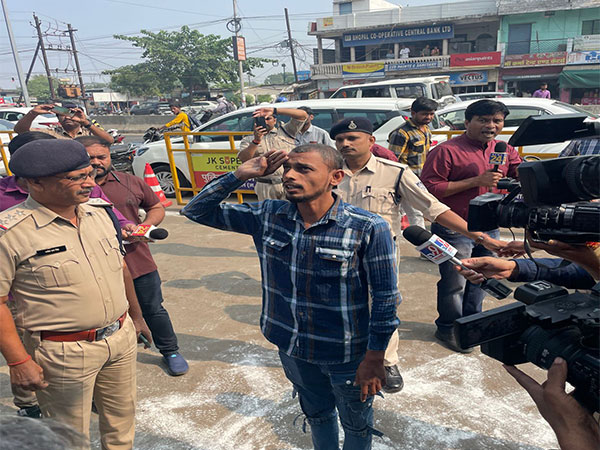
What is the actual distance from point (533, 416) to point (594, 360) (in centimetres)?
188

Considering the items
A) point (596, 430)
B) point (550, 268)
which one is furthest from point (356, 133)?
point (596, 430)

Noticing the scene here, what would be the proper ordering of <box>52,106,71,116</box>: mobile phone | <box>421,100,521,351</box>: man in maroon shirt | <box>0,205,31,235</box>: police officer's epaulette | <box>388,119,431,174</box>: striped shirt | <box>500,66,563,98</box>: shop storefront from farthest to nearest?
<box>500,66,563,98</box>: shop storefront, <box>388,119,431,174</box>: striped shirt, <box>52,106,71,116</box>: mobile phone, <box>421,100,521,351</box>: man in maroon shirt, <box>0,205,31,235</box>: police officer's epaulette

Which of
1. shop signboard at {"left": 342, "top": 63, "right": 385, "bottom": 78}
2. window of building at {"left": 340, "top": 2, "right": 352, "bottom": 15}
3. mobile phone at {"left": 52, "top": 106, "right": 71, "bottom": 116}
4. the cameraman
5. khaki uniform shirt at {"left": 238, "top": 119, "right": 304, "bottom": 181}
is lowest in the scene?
the cameraman

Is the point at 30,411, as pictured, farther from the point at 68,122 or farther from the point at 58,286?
the point at 68,122

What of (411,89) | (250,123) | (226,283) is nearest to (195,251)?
(226,283)

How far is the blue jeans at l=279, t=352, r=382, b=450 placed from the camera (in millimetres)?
1972

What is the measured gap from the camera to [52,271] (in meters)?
1.88

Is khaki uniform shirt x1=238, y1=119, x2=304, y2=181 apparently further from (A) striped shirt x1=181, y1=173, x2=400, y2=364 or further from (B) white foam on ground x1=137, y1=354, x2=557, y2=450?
(A) striped shirt x1=181, y1=173, x2=400, y2=364

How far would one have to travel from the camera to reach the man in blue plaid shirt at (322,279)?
185 centimetres

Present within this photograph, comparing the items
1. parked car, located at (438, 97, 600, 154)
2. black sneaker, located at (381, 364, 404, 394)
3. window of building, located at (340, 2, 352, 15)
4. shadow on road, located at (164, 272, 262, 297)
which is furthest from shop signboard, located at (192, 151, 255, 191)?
window of building, located at (340, 2, 352, 15)

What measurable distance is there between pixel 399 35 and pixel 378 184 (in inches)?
1232

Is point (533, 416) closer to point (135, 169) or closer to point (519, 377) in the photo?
point (519, 377)

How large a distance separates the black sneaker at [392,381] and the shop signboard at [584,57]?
28323 millimetres

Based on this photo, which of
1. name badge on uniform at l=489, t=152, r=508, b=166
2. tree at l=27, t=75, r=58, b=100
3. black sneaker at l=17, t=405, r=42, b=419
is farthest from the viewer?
tree at l=27, t=75, r=58, b=100
